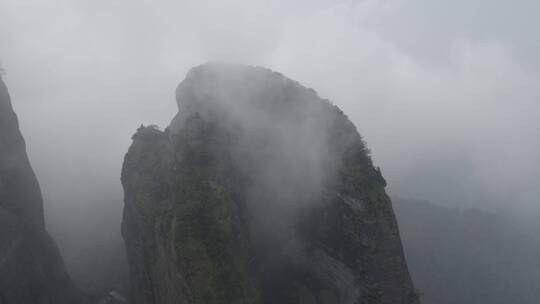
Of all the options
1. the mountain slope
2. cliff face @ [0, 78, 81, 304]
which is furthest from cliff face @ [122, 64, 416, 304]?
the mountain slope

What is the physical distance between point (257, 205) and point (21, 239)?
24014 millimetres

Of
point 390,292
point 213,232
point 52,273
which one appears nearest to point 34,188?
point 52,273

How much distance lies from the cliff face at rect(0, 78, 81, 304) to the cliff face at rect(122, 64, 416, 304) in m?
8.63

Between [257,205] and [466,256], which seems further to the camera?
[466,256]

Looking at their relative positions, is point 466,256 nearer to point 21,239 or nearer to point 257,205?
point 257,205

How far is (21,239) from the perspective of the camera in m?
42.2

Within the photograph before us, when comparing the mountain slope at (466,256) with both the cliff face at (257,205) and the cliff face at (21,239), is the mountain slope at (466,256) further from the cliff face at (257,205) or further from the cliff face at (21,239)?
the cliff face at (21,239)

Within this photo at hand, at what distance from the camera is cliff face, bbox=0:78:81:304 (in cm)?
3956

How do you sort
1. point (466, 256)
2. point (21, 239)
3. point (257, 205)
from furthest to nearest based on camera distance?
point (466, 256), point (257, 205), point (21, 239)

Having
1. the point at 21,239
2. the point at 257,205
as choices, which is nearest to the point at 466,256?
the point at 257,205

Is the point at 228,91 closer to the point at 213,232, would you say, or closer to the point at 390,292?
the point at 213,232

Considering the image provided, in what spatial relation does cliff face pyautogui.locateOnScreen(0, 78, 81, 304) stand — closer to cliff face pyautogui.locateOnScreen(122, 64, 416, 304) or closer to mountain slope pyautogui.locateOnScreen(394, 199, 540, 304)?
cliff face pyautogui.locateOnScreen(122, 64, 416, 304)

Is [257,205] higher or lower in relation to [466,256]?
lower

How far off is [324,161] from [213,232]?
15859mm
